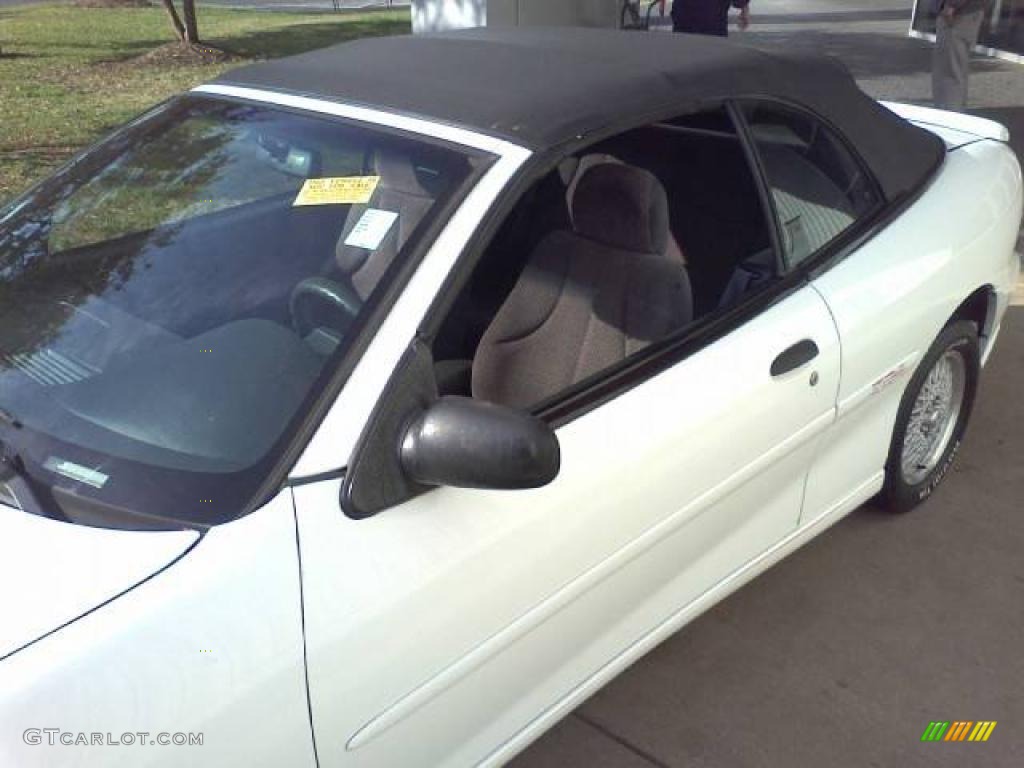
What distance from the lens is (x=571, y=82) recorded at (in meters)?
2.29

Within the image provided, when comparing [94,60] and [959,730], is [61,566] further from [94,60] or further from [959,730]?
[94,60]

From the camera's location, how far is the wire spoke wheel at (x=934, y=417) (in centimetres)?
317

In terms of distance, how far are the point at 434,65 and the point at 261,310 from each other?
2.67 ft

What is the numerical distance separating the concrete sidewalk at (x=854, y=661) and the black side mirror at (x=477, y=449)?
104 cm

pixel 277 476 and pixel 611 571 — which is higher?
pixel 277 476

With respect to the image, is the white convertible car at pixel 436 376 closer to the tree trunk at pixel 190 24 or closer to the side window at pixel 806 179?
the side window at pixel 806 179

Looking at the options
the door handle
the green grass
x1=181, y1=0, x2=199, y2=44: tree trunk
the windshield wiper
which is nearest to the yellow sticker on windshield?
the windshield wiper

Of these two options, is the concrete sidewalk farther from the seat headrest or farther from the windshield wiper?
the windshield wiper

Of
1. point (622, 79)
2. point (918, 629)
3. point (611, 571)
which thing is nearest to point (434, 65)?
point (622, 79)

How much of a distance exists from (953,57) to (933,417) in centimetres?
517

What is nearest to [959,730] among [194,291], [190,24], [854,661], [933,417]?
[854,661]

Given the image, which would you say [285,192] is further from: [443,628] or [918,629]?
[918,629]

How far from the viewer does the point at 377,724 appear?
171 cm

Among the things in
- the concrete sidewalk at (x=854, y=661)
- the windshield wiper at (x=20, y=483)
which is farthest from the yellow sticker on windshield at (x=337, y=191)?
the concrete sidewalk at (x=854, y=661)
